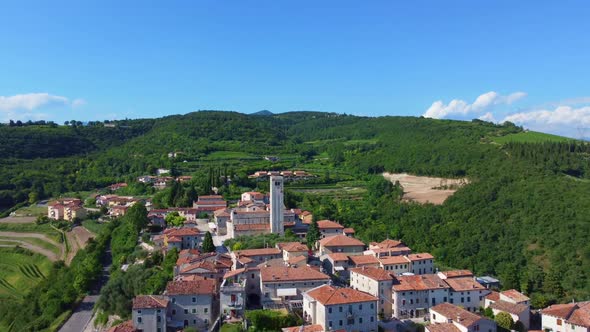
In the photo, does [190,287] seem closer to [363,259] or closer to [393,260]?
[363,259]

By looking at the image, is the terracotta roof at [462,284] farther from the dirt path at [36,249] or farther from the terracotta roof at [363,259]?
the dirt path at [36,249]

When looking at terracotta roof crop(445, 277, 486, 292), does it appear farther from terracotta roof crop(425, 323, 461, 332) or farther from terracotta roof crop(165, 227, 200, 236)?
terracotta roof crop(165, 227, 200, 236)

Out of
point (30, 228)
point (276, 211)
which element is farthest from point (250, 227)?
point (30, 228)

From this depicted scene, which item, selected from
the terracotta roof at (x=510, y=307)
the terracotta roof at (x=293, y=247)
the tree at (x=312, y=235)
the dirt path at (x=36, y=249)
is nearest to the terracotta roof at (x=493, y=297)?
the terracotta roof at (x=510, y=307)

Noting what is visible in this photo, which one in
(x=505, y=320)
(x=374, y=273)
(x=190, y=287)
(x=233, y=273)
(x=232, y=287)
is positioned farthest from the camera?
(x=374, y=273)

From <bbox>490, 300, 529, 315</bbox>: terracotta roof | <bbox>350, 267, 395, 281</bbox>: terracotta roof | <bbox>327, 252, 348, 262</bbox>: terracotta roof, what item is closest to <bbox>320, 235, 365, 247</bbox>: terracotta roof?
<bbox>327, 252, 348, 262</bbox>: terracotta roof
